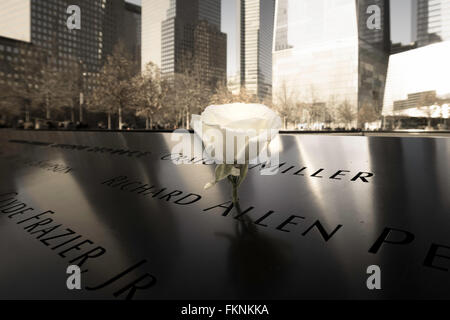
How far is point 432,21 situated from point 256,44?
991 inches

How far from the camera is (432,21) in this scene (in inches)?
1779

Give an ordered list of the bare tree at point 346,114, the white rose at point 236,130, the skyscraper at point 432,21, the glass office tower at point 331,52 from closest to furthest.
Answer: the white rose at point 236,130 < the skyscraper at point 432,21 < the bare tree at point 346,114 < the glass office tower at point 331,52

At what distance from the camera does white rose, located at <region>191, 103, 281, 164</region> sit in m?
0.70

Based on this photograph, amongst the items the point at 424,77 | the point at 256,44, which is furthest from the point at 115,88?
the point at 424,77

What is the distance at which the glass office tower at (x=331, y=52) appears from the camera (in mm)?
55781

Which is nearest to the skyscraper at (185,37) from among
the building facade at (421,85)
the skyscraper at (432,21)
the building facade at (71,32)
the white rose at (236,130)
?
the building facade at (71,32)

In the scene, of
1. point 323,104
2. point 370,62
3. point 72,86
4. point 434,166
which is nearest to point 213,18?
point 72,86

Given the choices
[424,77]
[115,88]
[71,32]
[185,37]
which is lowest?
[115,88]

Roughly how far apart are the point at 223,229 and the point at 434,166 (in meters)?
0.85

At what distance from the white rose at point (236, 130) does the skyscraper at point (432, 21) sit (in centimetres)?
5446

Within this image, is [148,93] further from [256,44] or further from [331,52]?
[331,52]

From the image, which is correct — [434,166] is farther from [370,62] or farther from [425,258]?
[370,62]

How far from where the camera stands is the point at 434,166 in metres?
1.17

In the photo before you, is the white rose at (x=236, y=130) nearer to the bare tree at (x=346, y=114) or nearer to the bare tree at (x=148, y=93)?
the bare tree at (x=148, y=93)
